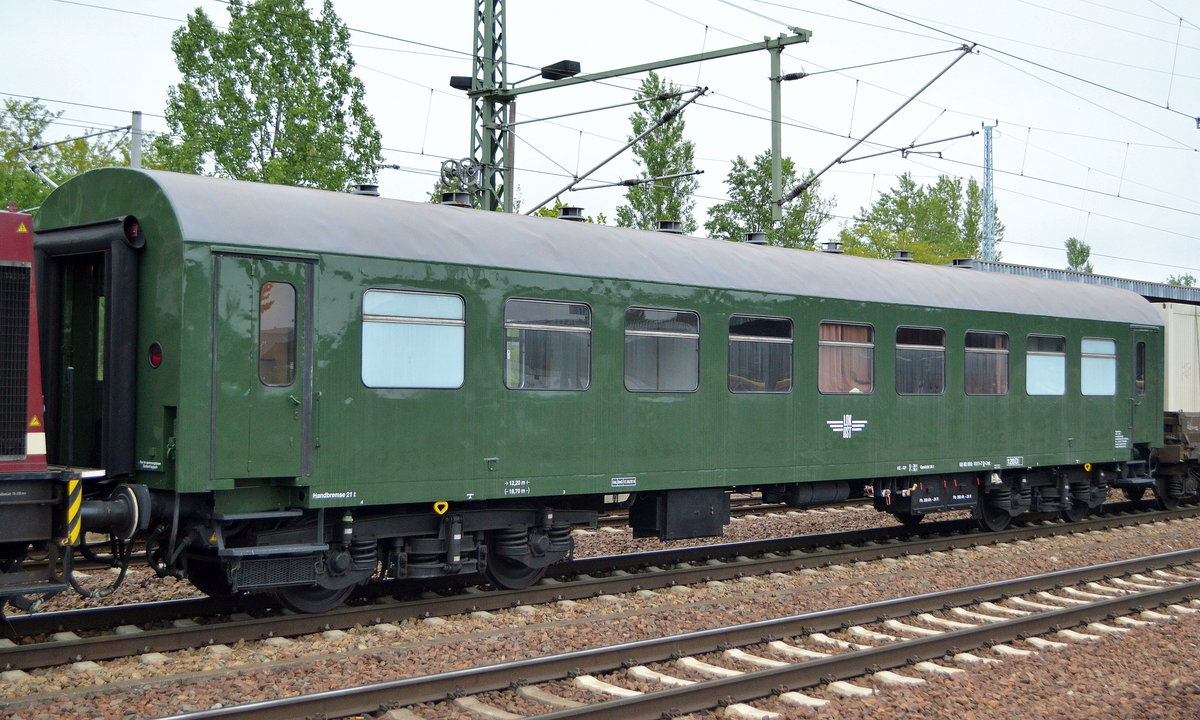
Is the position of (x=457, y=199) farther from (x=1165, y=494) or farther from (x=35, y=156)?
(x=35, y=156)

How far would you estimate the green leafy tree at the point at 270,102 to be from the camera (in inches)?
1315

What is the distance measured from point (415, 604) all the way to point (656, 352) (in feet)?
11.6

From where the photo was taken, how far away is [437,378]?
980 centimetres

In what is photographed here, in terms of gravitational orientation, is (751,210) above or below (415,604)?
above

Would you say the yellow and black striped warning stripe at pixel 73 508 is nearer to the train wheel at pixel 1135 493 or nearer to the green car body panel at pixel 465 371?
the green car body panel at pixel 465 371

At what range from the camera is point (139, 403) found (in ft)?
28.8

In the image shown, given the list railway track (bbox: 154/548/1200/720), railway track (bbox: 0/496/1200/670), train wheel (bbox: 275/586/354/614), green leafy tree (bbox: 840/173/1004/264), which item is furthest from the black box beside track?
green leafy tree (bbox: 840/173/1004/264)

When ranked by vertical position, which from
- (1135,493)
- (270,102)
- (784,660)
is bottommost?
(784,660)

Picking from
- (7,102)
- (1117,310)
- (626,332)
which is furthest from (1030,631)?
(7,102)

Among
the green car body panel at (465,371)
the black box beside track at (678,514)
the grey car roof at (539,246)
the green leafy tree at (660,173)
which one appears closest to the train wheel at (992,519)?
the green car body panel at (465,371)

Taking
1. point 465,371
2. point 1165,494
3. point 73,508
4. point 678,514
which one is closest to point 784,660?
point 678,514

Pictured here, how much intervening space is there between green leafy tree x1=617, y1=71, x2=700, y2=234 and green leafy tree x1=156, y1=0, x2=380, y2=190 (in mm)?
8464

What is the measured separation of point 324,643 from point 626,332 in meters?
4.21

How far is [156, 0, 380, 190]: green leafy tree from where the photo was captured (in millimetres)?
33406
